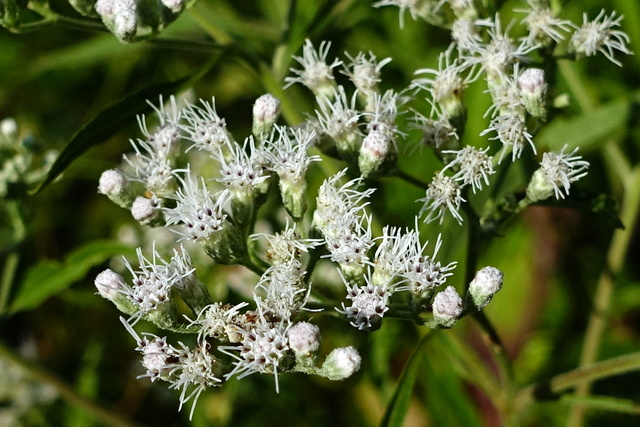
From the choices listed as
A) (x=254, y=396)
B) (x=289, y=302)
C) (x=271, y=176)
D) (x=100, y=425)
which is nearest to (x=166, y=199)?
(x=271, y=176)

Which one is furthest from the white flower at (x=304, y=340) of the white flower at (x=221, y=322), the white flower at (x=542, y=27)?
the white flower at (x=542, y=27)

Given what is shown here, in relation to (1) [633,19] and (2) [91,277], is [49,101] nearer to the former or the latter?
(2) [91,277]

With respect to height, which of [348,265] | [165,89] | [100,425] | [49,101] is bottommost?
[100,425]

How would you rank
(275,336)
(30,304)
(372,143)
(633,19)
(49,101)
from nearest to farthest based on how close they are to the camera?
(275,336)
(372,143)
(30,304)
(633,19)
(49,101)

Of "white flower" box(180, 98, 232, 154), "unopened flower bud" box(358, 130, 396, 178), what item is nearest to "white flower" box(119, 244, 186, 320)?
"white flower" box(180, 98, 232, 154)

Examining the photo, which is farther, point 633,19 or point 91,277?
point 91,277

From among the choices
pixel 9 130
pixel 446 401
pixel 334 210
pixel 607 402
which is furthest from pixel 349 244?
pixel 9 130

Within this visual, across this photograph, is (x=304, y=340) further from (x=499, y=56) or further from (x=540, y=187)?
(x=499, y=56)
